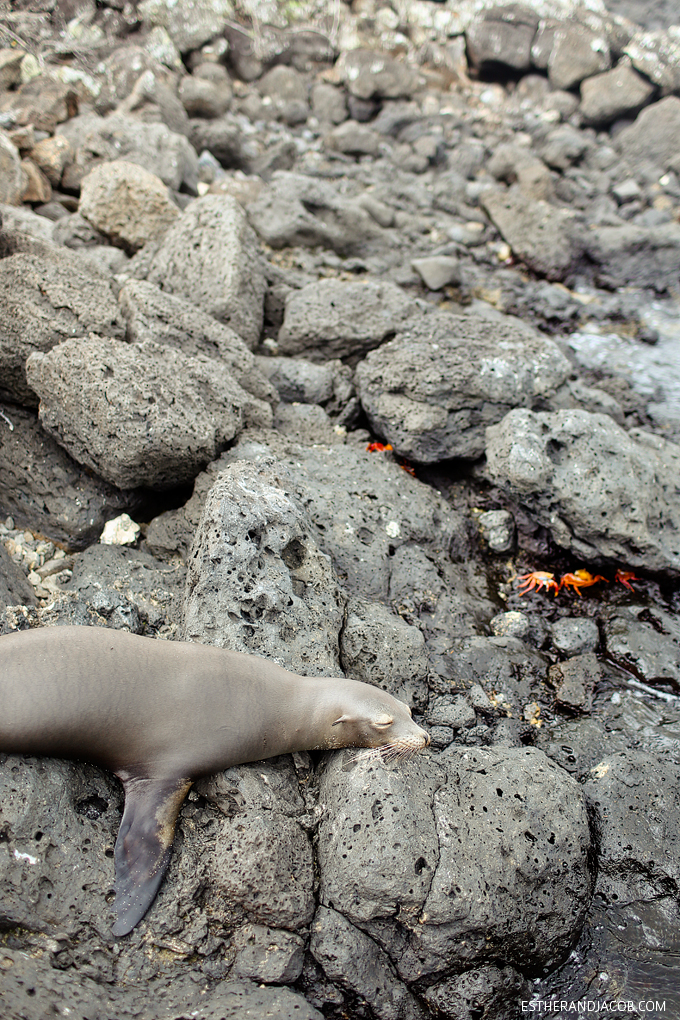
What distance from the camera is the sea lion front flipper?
103 inches

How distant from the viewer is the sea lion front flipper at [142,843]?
2.62m

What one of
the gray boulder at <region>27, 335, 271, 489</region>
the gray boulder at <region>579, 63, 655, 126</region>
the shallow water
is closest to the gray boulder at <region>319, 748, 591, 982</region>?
the gray boulder at <region>27, 335, 271, 489</region>

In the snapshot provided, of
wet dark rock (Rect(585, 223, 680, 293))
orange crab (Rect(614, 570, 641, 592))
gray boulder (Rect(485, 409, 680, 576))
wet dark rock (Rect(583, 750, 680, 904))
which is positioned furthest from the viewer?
wet dark rock (Rect(585, 223, 680, 293))

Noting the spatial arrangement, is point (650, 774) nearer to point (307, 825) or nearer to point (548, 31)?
point (307, 825)

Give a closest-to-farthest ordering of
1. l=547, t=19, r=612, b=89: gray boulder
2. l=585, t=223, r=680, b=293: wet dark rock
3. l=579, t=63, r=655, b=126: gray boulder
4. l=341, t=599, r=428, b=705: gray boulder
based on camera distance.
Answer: l=341, t=599, r=428, b=705: gray boulder
l=585, t=223, r=680, b=293: wet dark rock
l=579, t=63, r=655, b=126: gray boulder
l=547, t=19, r=612, b=89: gray boulder

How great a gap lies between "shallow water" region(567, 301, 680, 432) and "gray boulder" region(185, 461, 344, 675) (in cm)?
464

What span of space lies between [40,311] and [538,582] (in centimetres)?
379

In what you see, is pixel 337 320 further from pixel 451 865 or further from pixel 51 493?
pixel 451 865

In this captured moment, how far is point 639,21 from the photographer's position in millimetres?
14922

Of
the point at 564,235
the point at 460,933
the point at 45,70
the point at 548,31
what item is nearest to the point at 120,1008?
the point at 460,933

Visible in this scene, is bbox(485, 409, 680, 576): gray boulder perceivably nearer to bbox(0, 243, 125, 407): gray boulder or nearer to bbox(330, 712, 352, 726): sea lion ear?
bbox(330, 712, 352, 726): sea lion ear

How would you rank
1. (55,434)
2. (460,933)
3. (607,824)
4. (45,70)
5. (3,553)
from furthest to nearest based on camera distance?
(45,70), (55,434), (3,553), (607,824), (460,933)

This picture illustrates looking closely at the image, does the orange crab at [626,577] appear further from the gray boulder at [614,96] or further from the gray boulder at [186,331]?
the gray boulder at [614,96]

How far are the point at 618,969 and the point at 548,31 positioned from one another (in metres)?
15.7
